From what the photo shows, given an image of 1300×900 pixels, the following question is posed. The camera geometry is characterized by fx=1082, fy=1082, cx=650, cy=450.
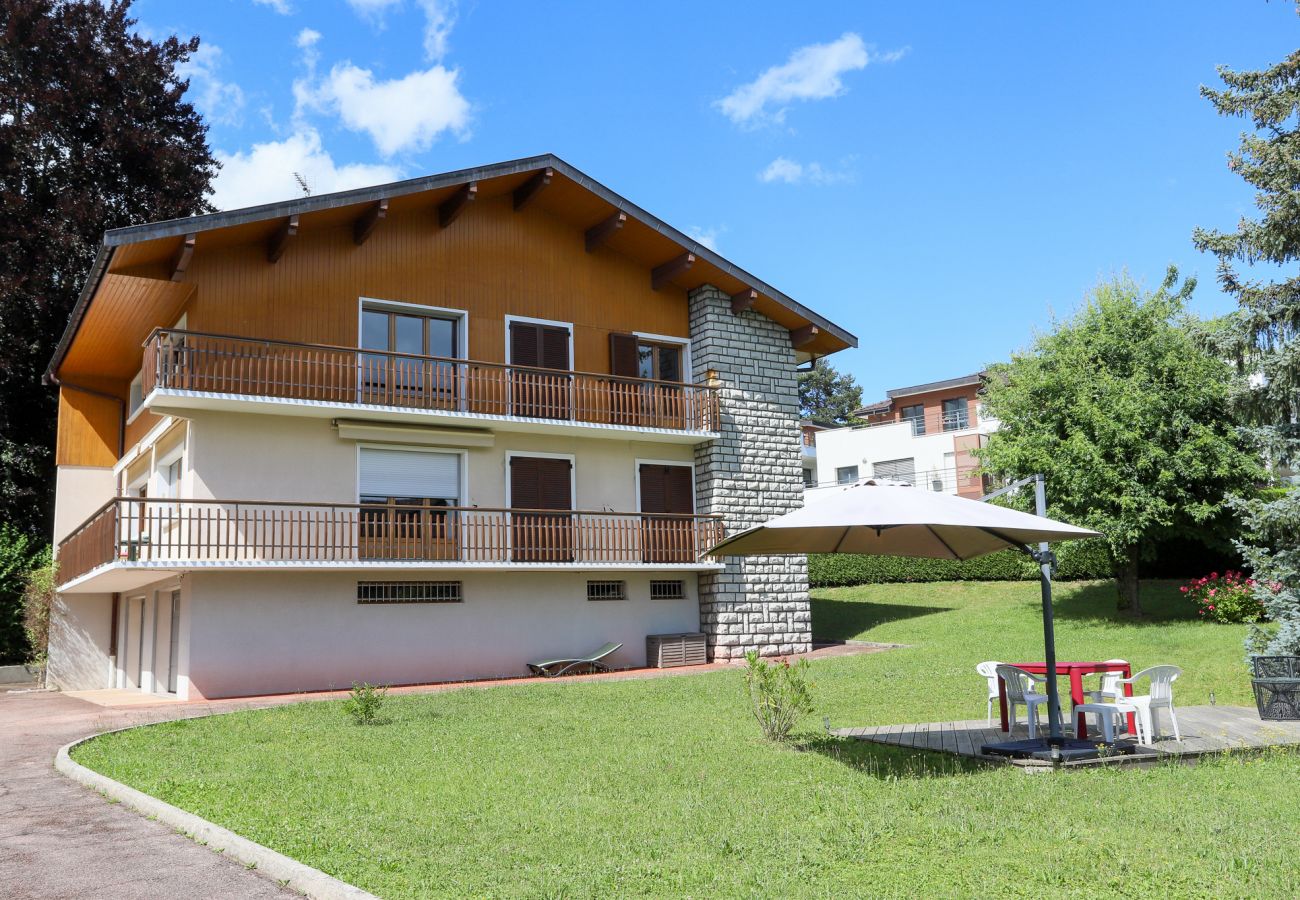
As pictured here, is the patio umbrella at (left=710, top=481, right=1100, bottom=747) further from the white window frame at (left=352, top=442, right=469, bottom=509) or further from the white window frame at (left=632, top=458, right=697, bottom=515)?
the white window frame at (left=632, top=458, right=697, bottom=515)

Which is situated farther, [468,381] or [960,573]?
[960,573]

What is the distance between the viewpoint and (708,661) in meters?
22.0

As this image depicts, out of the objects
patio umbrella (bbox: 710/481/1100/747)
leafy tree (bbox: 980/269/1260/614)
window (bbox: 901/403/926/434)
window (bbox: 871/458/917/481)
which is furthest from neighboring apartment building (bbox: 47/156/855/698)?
window (bbox: 901/403/926/434)

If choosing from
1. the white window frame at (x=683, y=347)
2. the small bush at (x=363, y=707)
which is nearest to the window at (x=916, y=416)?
the white window frame at (x=683, y=347)

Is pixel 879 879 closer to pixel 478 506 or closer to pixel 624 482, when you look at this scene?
pixel 478 506

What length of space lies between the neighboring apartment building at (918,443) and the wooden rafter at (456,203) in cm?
2524

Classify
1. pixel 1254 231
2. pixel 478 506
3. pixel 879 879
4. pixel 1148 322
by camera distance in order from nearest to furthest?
pixel 879 879 < pixel 1254 231 < pixel 478 506 < pixel 1148 322

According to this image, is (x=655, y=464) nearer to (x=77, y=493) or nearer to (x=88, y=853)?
(x=77, y=493)

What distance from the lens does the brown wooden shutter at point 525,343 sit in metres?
Result: 21.3

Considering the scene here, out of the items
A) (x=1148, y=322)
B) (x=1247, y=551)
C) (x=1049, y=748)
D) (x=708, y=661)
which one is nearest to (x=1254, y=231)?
(x=1247, y=551)

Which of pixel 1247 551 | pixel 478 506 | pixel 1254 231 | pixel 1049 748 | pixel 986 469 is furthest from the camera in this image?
pixel 986 469

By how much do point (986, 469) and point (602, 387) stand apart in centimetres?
989

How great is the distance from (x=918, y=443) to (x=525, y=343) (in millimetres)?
27531

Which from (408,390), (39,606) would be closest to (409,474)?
(408,390)
